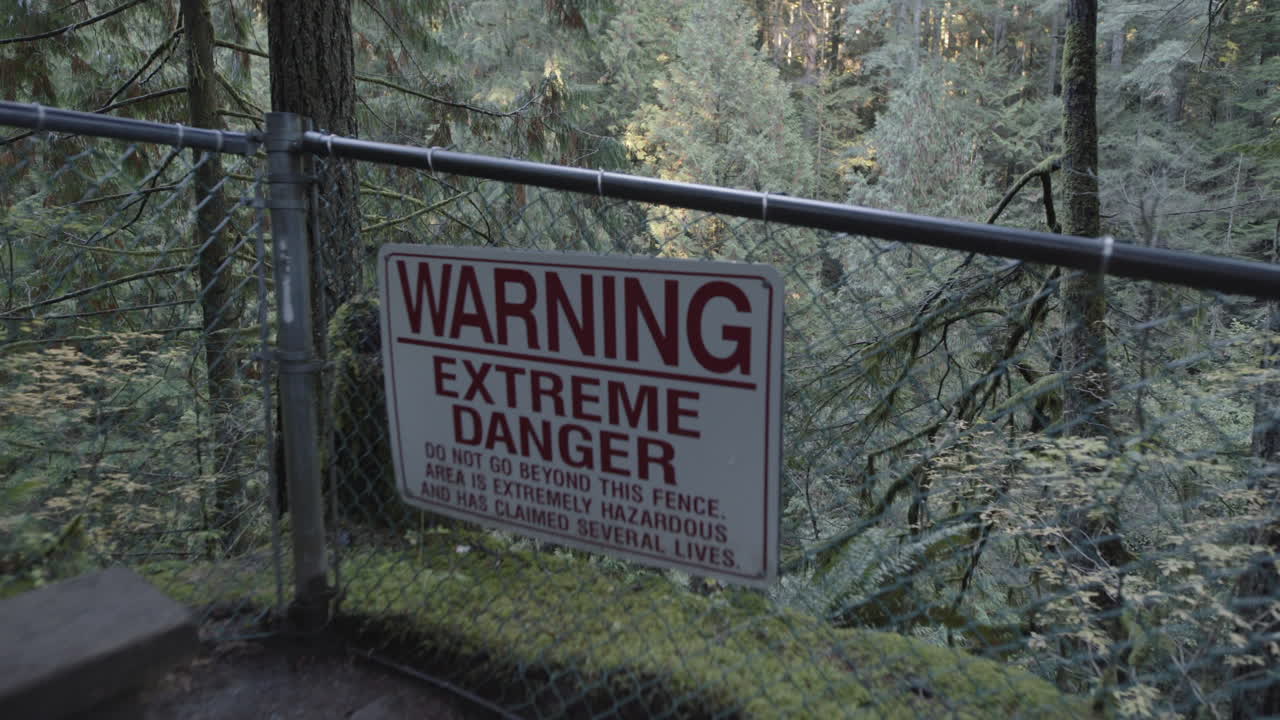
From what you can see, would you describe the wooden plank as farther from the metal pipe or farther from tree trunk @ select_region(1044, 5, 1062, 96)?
tree trunk @ select_region(1044, 5, 1062, 96)

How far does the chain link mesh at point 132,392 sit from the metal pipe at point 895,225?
2.08 feet

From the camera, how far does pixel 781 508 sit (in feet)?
4.88

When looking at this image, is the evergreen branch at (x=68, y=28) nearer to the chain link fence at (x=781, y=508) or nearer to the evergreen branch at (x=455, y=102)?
the chain link fence at (x=781, y=508)

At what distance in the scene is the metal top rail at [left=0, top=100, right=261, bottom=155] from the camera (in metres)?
1.71

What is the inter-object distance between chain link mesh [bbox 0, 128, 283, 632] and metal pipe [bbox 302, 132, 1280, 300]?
24.9 inches

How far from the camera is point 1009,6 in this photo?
2630 centimetres

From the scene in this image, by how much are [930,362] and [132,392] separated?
15.1 ft

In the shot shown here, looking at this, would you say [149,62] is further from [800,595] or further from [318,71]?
[800,595]

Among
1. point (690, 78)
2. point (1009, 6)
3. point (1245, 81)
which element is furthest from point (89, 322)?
point (1009, 6)

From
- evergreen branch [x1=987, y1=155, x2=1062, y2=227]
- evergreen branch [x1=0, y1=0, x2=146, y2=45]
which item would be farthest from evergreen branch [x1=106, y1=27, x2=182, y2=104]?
evergreen branch [x1=987, y1=155, x2=1062, y2=227]

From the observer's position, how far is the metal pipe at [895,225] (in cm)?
108

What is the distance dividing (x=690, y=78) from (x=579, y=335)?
2141cm

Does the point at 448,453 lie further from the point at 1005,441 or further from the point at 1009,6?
the point at 1009,6

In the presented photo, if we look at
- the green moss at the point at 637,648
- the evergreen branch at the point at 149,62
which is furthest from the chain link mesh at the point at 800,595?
the evergreen branch at the point at 149,62
